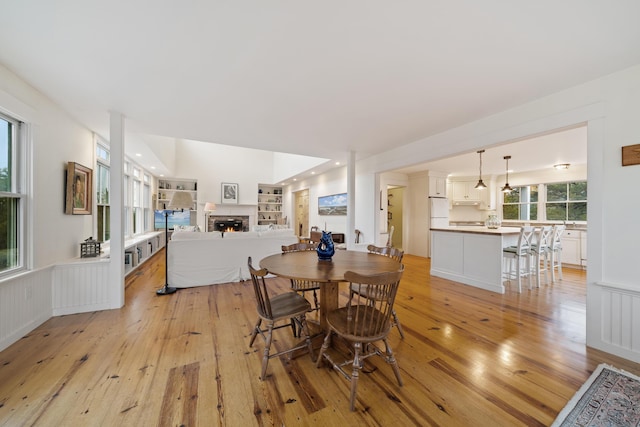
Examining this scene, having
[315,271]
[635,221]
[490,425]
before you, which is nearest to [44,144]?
[315,271]

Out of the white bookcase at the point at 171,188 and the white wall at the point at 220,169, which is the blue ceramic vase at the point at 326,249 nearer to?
the white bookcase at the point at 171,188

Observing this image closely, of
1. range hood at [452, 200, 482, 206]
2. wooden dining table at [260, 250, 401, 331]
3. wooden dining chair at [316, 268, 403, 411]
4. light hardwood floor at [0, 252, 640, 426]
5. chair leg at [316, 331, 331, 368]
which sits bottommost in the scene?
light hardwood floor at [0, 252, 640, 426]

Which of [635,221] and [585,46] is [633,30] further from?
[635,221]

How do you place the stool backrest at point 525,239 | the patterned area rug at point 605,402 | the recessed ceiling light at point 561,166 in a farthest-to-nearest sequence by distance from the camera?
the recessed ceiling light at point 561,166 → the stool backrest at point 525,239 → the patterned area rug at point 605,402

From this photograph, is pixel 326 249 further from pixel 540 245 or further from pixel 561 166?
pixel 561 166

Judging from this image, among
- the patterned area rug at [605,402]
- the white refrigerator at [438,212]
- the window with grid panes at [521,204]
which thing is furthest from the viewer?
the white refrigerator at [438,212]

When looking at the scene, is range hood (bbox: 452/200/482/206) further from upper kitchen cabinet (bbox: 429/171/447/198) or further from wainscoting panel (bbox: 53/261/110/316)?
wainscoting panel (bbox: 53/261/110/316)

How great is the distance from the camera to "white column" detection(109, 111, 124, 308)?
2959mm

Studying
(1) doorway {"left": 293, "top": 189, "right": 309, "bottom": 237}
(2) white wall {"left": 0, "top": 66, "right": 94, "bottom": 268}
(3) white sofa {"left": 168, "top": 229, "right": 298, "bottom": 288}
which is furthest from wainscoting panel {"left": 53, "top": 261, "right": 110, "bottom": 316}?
(1) doorway {"left": 293, "top": 189, "right": 309, "bottom": 237}

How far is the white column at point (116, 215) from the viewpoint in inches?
116

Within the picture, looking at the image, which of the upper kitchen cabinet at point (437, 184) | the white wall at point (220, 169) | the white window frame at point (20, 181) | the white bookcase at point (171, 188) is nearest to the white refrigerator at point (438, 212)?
the upper kitchen cabinet at point (437, 184)

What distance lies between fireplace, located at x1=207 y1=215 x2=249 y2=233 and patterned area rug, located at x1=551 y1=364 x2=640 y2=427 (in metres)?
8.67

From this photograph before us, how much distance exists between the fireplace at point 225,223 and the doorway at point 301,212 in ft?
7.13

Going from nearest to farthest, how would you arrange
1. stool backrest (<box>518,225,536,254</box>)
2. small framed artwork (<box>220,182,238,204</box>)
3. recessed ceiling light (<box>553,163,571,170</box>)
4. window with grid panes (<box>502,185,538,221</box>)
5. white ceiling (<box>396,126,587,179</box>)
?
stool backrest (<box>518,225,536,254</box>) < white ceiling (<box>396,126,587,179</box>) < recessed ceiling light (<box>553,163,571,170</box>) < window with grid panes (<box>502,185,538,221</box>) < small framed artwork (<box>220,182,238,204</box>)
